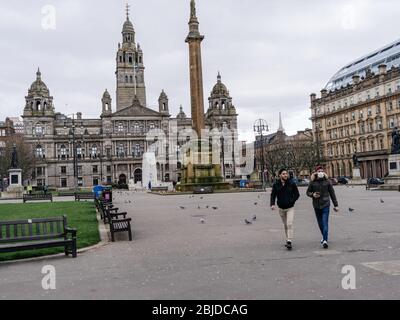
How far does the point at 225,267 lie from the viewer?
A: 27.7 ft

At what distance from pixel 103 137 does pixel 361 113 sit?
6414 cm

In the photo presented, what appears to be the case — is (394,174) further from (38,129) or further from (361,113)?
(38,129)

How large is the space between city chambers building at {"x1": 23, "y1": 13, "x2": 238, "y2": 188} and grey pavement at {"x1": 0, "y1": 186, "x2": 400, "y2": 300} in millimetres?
97305

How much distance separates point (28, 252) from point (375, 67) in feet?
278

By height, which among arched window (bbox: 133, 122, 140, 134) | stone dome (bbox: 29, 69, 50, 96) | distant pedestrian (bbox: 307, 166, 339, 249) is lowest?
distant pedestrian (bbox: 307, 166, 339, 249)

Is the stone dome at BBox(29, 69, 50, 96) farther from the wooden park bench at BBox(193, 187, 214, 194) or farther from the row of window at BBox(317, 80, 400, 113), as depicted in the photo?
the wooden park bench at BBox(193, 187, 214, 194)

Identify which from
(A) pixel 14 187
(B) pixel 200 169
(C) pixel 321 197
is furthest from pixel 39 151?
(C) pixel 321 197

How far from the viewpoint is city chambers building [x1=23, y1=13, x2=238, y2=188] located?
111 m

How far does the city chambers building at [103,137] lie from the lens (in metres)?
111

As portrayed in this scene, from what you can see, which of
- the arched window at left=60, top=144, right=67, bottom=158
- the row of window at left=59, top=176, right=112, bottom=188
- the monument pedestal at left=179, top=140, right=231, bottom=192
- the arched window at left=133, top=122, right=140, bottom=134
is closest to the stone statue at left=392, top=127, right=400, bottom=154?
the monument pedestal at left=179, top=140, right=231, bottom=192

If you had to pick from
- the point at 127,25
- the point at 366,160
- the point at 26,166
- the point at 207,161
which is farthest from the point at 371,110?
the point at 127,25

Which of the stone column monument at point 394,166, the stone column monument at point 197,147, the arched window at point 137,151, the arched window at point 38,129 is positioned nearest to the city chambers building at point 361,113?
the stone column monument at point 394,166

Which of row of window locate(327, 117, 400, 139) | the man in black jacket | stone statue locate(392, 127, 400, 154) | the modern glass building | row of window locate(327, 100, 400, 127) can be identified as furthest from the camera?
the modern glass building

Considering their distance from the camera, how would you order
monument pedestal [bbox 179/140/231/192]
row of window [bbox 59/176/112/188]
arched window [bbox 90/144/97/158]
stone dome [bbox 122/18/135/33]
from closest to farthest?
monument pedestal [bbox 179/140/231/192]
row of window [bbox 59/176/112/188]
arched window [bbox 90/144/97/158]
stone dome [bbox 122/18/135/33]
